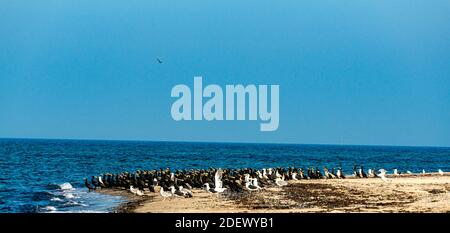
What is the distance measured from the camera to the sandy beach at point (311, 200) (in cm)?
1805

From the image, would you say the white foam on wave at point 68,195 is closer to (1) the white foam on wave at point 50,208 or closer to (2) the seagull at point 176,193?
(1) the white foam on wave at point 50,208

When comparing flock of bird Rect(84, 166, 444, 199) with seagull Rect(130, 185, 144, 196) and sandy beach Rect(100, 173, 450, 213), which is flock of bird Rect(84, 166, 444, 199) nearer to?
seagull Rect(130, 185, 144, 196)

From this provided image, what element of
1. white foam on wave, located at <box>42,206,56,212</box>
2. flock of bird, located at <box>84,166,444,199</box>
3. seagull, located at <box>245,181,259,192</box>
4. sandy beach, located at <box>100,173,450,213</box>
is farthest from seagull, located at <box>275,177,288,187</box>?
white foam on wave, located at <box>42,206,56,212</box>

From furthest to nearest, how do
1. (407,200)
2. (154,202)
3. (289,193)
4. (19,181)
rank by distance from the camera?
1. (19,181)
2. (289,193)
3. (154,202)
4. (407,200)

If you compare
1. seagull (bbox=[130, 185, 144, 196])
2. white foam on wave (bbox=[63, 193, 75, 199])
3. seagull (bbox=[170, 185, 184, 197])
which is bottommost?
white foam on wave (bbox=[63, 193, 75, 199])

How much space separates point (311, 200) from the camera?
2083 cm

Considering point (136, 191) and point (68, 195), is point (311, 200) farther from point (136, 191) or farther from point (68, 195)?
point (68, 195)

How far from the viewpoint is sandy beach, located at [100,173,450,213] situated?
18047 millimetres

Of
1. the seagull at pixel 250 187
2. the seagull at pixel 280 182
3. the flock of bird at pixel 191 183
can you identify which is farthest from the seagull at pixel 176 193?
the seagull at pixel 280 182
